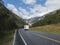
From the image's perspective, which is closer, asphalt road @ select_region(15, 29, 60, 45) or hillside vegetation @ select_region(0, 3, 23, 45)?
asphalt road @ select_region(15, 29, 60, 45)

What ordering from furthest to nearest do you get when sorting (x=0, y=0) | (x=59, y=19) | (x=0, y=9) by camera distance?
(x=59, y=19)
(x=0, y=0)
(x=0, y=9)

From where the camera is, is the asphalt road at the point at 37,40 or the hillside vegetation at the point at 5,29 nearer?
the asphalt road at the point at 37,40

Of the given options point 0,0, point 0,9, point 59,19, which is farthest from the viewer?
point 59,19

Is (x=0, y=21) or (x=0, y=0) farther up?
(x=0, y=0)

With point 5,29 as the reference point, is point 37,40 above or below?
below

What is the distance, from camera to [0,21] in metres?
73.2

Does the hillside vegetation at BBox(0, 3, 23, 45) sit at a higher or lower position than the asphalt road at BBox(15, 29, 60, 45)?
higher

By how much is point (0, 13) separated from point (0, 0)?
18.5 feet

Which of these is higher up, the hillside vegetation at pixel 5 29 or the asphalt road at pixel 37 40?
the hillside vegetation at pixel 5 29

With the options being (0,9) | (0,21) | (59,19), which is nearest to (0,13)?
(0,9)

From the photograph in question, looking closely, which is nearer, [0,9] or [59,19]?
[0,9]

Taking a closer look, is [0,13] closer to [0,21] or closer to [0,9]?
[0,9]

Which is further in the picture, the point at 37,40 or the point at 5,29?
the point at 5,29

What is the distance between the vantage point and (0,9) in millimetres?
63625
